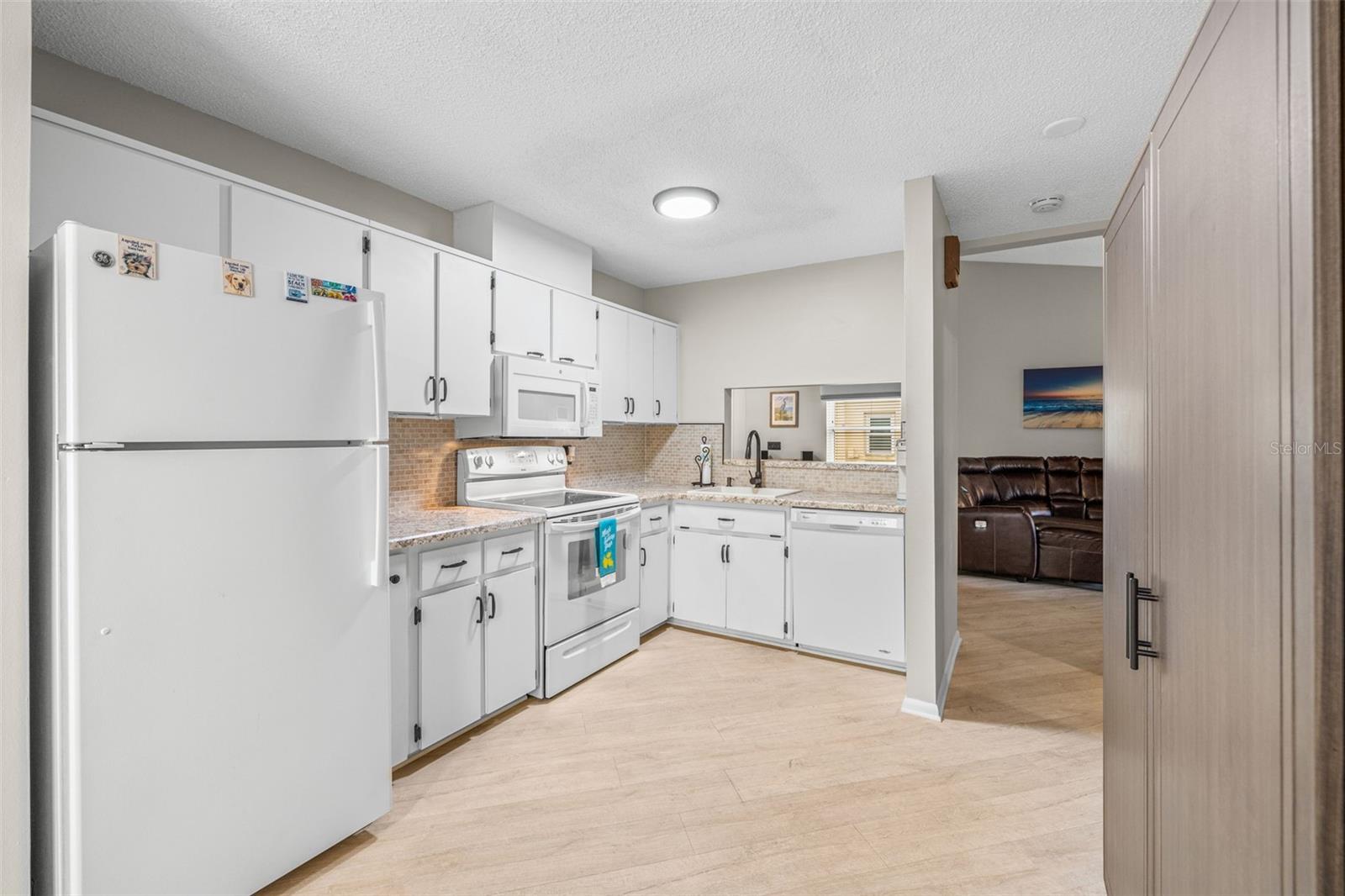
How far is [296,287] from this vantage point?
168cm

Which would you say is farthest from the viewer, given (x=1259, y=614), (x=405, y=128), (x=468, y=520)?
(x=468, y=520)

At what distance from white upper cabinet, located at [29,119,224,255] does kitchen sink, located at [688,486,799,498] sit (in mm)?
2849

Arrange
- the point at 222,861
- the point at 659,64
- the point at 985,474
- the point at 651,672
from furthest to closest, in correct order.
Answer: the point at 985,474 → the point at 651,672 → the point at 659,64 → the point at 222,861

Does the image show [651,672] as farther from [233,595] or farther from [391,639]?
[233,595]

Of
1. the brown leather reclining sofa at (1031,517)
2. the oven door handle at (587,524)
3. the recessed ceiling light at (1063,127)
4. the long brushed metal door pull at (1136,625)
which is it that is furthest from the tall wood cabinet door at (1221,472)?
the brown leather reclining sofa at (1031,517)

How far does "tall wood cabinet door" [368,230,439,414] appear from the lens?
2.55 metres

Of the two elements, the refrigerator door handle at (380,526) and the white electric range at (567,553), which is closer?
Answer: the refrigerator door handle at (380,526)

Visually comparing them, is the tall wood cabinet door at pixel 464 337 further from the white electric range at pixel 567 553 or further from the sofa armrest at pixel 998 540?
the sofa armrest at pixel 998 540

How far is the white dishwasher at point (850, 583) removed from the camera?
316cm

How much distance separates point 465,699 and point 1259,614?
8.39ft

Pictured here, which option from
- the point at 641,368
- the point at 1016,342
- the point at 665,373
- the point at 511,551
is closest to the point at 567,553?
the point at 511,551

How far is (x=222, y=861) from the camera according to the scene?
153 cm

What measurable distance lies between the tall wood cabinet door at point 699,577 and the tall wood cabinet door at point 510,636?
1301 mm

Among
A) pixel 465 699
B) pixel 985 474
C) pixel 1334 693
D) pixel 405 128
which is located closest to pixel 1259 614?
pixel 1334 693
